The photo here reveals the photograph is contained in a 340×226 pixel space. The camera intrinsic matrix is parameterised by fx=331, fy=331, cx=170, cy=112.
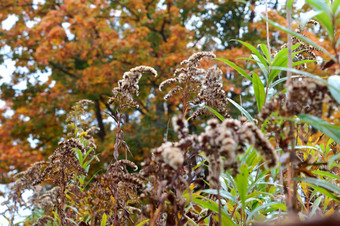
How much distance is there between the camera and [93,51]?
10.1 m

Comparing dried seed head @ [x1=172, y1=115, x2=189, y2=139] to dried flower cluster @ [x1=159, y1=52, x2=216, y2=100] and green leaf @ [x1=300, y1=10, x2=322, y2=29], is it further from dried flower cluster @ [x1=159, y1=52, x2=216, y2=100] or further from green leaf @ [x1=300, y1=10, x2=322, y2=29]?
dried flower cluster @ [x1=159, y1=52, x2=216, y2=100]

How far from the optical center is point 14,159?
36.0ft

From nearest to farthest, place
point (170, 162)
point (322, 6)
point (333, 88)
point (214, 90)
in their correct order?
point (170, 162) → point (333, 88) → point (322, 6) → point (214, 90)

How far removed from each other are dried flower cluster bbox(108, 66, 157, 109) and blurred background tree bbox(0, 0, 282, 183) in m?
7.10

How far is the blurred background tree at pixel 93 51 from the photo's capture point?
31.3ft

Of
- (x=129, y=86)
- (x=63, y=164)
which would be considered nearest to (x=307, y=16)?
Answer: (x=129, y=86)

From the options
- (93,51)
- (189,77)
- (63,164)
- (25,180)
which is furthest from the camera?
(93,51)

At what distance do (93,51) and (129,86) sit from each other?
29.2ft

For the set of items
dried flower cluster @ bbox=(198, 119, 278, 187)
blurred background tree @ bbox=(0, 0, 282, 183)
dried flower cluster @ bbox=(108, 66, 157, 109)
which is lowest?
dried flower cluster @ bbox=(198, 119, 278, 187)

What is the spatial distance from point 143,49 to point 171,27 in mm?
1309

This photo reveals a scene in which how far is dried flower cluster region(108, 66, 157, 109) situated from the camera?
163cm

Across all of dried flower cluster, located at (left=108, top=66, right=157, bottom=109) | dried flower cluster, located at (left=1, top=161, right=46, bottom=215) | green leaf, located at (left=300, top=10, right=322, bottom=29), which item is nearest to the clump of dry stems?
dried flower cluster, located at (left=108, top=66, right=157, bottom=109)

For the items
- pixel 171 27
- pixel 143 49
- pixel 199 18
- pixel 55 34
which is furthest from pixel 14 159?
pixel 199 18

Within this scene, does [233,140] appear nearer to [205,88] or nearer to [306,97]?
[306,97]
